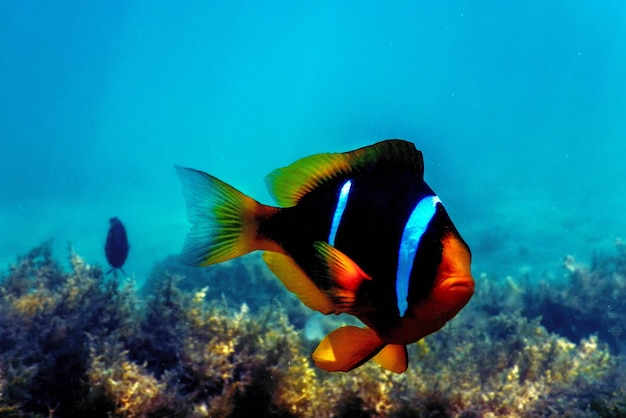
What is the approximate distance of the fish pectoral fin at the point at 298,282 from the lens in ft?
3.23

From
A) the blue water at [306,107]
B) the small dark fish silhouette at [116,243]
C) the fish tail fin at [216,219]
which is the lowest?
the fish tail fin at [216,219]

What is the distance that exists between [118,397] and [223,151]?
339ft

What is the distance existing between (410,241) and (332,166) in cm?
27

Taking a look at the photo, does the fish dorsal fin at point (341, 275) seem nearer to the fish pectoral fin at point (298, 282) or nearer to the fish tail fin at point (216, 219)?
the fish pectoral fin at point (298, 282)

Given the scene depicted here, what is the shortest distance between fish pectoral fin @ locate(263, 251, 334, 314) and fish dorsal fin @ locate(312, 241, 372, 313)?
4 cm

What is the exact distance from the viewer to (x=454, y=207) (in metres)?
24.6

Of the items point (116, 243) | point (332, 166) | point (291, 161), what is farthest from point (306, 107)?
point (332, 166)

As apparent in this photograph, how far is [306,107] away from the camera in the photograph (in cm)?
15112

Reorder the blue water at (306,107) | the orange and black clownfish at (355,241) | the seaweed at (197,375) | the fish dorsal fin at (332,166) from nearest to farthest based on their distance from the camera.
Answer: the orange and black clownfish at (355,241), the fish dorsal fin at (332,166), the seaweed at (197,375), the blue water at (306,107)

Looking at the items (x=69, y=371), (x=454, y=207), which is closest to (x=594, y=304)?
(x=69, y=371)

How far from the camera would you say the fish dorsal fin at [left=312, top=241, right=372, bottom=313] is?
0.91 m

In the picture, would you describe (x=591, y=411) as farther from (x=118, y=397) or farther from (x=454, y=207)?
(x=454, y=207)

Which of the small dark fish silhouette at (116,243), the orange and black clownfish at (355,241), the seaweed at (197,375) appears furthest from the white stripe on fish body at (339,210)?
the small dark fish silhouette at (116,243)

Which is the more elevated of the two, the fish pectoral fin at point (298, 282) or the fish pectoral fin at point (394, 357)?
the fish pectoral fin at point (298, 282)
